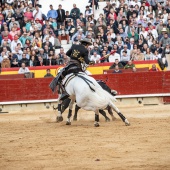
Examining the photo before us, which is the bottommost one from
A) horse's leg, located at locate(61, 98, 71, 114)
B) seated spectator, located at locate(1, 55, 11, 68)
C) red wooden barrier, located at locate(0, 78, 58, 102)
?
red wooden barrier, located at locate(0, 78, 58, 102)

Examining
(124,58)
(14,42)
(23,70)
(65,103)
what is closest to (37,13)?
(14,42)

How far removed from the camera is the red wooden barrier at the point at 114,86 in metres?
23.8

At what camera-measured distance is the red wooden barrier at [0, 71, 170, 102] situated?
23.8 metres

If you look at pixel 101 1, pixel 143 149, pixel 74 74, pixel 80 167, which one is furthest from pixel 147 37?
pixel 80 167

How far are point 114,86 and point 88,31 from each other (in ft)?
12.2

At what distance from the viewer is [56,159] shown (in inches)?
459

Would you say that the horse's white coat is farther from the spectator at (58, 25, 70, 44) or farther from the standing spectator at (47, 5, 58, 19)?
the standing spectator at (47, 5, 58, 19)

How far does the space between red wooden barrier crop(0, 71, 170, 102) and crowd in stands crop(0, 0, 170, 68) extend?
4.77 ft

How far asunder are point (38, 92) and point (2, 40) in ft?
12.1

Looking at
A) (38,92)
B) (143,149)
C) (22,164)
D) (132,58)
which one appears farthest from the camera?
(132,58)

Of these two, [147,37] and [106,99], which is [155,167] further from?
[147,37]

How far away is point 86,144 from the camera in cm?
1334

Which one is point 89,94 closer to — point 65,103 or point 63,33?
point 65,103

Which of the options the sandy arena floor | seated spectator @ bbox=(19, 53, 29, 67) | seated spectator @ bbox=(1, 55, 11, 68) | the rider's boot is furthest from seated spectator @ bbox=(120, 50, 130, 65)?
the rider's boot
